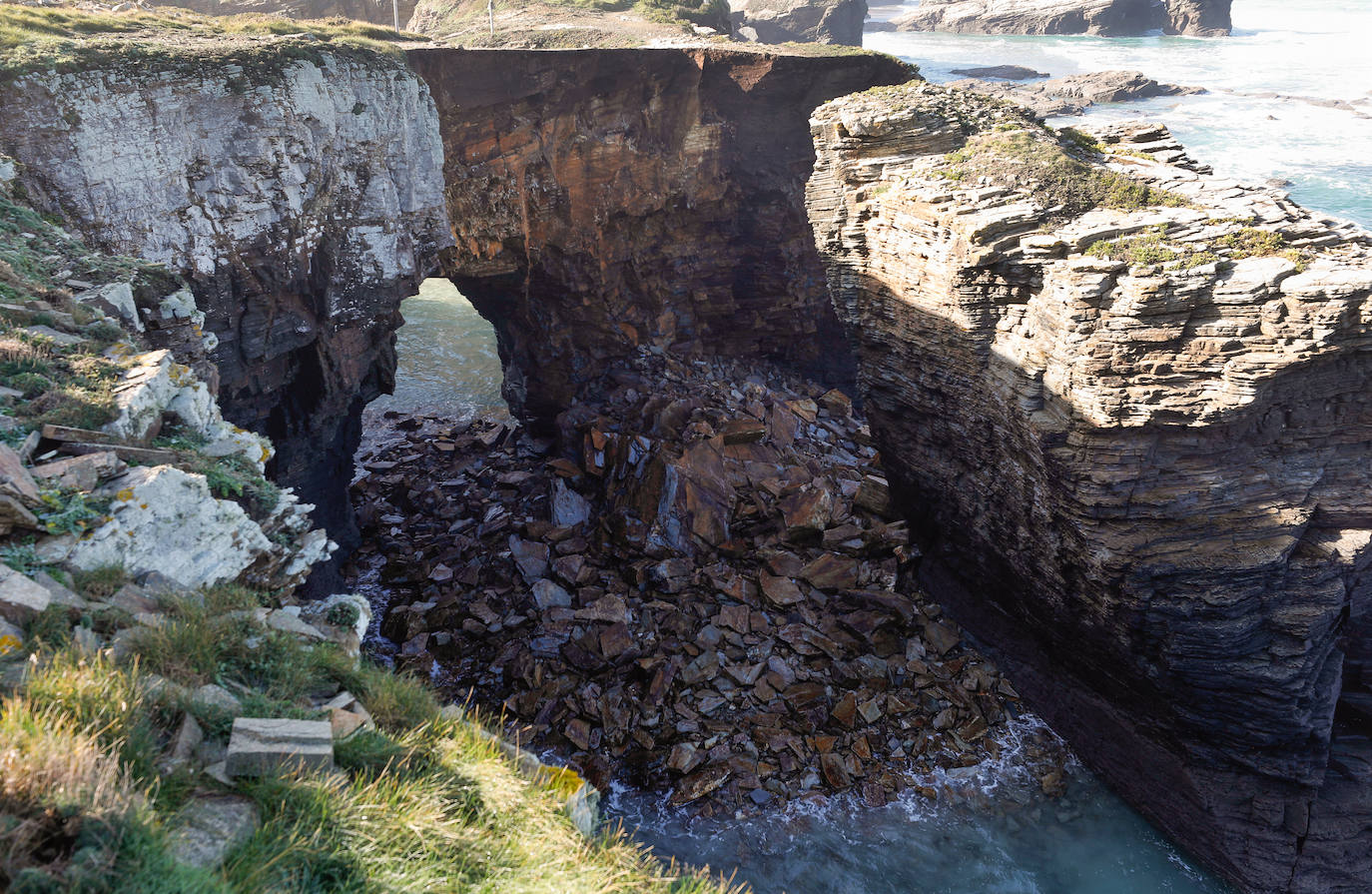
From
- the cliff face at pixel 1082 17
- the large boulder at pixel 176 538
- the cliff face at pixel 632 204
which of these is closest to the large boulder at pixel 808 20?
the cliff face at pixel 1082 17

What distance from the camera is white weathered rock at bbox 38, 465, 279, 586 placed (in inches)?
185

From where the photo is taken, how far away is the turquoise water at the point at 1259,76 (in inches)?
1216

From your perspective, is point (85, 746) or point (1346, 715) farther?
point (1346, 715)

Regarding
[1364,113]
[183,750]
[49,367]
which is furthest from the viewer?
[1364,113]

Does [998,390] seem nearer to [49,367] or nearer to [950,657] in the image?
[950,657]

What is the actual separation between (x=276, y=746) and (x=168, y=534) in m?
2.14

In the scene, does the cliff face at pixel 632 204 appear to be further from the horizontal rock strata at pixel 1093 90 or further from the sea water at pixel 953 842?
the horizontal rock strata at pixel 1093 90

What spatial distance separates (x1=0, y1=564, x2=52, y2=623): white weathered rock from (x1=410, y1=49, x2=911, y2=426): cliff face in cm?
1275

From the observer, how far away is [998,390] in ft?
35.1

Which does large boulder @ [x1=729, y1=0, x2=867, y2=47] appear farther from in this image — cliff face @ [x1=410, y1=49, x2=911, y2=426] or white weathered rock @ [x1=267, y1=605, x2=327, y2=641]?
white weathered rock @ [x1=267, y1=605, x2=327, y2=641]

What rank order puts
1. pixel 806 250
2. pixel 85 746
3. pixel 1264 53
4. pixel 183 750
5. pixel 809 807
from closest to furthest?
pixel 85 746, pixel 183 750, pixel 809 807, pixel 806 250, pixel 1264 53

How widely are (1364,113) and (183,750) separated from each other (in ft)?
160

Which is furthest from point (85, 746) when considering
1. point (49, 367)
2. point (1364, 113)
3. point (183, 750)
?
point (1364, 113)

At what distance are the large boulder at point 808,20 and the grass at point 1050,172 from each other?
47.2 m
